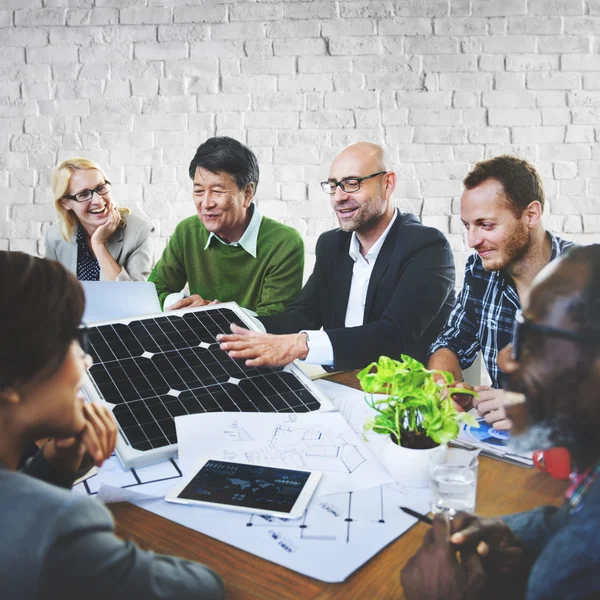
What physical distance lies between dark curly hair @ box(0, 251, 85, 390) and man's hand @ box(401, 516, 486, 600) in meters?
0.52

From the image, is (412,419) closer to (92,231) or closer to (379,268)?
(379,268)

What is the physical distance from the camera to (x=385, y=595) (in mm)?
839

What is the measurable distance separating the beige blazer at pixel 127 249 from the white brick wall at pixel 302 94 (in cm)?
54

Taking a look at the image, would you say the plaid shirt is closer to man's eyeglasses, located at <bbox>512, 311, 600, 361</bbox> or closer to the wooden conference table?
the wooden conference table

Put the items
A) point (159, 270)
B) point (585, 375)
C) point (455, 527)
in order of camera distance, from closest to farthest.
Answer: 1. point (585, 375)
2. point (455, 527)
3. point (159, 270)

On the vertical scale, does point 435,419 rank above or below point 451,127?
below

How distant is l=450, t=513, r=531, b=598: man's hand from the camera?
0.73 meters

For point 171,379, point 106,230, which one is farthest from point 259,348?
point 106,230

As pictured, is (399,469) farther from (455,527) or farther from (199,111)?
(199,111)

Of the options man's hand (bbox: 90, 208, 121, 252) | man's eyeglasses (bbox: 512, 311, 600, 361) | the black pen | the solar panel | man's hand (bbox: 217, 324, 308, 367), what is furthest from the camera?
man's hand (bbox: 90, 208, 121, 252)

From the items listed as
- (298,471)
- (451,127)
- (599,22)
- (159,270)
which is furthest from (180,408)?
(599,22)

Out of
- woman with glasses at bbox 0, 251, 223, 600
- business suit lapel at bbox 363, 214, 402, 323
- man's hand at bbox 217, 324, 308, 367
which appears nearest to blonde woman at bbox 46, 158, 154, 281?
business suit lapel at bbox 363, 214, 402, 323

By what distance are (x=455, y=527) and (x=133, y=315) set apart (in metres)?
1.19

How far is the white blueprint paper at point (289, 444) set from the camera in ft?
3.70
